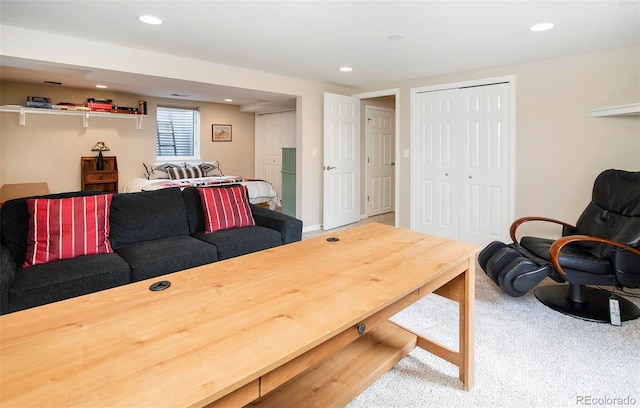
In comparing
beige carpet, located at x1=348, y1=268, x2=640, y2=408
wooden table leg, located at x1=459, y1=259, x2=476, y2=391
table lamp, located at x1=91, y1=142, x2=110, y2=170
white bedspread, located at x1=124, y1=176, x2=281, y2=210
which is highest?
table lamp, located at x1=91, y1=142, x2=110, y2=170

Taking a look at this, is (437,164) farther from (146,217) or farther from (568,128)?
(146,217)

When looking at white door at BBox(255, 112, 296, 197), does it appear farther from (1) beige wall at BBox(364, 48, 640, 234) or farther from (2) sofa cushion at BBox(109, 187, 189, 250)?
(2) sofa cushion at BBox(109, 187, 189, 250)

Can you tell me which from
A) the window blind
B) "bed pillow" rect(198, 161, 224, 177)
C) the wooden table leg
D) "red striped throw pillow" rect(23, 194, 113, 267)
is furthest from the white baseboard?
the wooden table leg

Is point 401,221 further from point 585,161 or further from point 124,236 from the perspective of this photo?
point 124,236

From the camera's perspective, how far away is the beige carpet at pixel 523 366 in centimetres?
177

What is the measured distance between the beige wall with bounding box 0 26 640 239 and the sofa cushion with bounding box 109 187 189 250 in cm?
141

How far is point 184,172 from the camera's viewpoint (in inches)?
257

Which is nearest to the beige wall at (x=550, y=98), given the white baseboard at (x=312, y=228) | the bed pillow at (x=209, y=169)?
the white baseboard at (x=312, y=228)

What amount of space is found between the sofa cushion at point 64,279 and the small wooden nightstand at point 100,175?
425cm

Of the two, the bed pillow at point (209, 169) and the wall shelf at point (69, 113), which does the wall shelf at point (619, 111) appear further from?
→ the wall shelf at point (69, 113)

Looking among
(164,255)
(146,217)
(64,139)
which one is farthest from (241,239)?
(64,139)

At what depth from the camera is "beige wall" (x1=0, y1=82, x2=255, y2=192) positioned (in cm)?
547

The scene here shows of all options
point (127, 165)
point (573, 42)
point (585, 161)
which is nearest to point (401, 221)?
point (585, 161)

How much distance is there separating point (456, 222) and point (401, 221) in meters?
0.83
